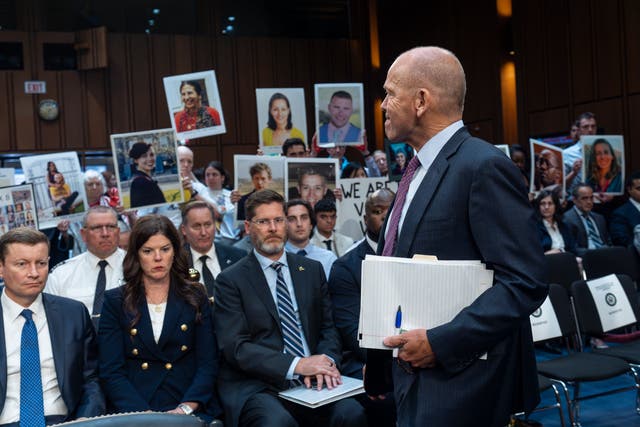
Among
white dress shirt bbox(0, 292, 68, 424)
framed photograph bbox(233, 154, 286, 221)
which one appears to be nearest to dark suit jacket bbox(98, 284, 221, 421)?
white dress shirt bbox(0, 292, 68, 424)

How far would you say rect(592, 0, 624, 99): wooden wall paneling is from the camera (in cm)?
908

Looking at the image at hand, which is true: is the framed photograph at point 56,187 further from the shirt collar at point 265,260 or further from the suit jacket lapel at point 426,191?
the suit jacket lapel at point 426,191

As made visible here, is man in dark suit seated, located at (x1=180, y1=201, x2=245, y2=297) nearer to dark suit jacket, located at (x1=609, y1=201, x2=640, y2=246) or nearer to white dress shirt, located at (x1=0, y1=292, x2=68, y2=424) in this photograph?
white dress shirt, located at (x1=0, y1=292, x2=68, y2=424)

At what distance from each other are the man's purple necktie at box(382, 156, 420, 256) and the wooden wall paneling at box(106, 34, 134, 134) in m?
11.2

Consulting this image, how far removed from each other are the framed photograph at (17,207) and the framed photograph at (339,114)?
9.85 feet

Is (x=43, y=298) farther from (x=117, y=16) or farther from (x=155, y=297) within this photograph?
(x=117, y=16)

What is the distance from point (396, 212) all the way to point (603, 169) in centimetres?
583

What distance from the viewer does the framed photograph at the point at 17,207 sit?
4512 mm

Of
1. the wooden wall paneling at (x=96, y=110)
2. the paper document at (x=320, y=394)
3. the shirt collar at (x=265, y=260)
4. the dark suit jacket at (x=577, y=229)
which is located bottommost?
the paper document at (x=320, y=394)

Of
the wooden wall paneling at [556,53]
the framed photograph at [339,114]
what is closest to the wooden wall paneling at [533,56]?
the wooden wall paneling at [556,53]

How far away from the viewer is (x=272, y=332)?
A: 10.8ft

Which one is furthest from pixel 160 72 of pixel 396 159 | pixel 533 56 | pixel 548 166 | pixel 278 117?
pixel 548 166

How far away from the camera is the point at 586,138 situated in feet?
22.5

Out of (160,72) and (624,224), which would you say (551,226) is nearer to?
(624,224)
